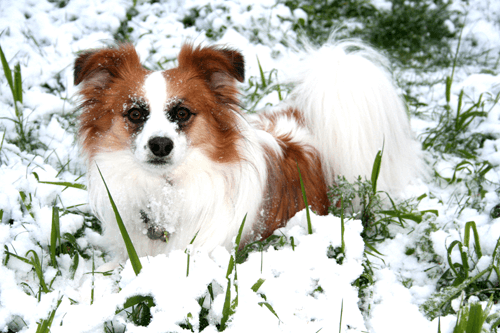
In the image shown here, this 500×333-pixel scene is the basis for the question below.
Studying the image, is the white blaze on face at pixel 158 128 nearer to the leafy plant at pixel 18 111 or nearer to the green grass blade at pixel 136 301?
the green grass blade at pixel 136 301

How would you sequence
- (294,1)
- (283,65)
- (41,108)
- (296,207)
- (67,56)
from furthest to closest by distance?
(294,1) < (283,65) < (67,56) < (41,108) < (296,207)

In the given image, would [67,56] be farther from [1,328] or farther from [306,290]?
[306,290]

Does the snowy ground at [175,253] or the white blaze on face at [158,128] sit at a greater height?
the white blaze on face at [158,128]

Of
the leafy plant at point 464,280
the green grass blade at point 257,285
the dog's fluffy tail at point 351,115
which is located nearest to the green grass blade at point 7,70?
the dog's fluffy tail at point 351,115

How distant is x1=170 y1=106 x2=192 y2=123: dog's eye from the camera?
91.5 inches

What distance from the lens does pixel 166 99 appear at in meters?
2.29

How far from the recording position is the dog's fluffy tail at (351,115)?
2979 mm

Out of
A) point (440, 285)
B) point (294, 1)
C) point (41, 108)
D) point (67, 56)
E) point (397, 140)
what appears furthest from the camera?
point (294, 1)

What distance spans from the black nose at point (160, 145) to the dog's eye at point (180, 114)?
8.5 inches

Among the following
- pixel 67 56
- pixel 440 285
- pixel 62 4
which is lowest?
pixel 440 285

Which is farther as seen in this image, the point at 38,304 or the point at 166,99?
the point at 166,99

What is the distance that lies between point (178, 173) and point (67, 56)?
3177mm

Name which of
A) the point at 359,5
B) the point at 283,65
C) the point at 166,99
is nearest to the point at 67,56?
the point at 283,65

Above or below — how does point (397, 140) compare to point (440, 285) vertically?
above
